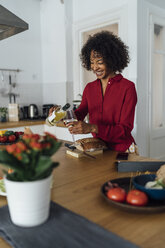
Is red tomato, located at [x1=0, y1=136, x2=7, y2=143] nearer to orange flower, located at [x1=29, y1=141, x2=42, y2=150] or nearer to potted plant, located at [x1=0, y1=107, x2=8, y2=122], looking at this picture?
orange flower, located at [x1=29, y1=141, x2=42, y2=150]

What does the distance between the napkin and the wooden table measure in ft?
0.12

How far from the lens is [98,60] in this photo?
6.01ft

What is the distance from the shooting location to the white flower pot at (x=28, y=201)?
698mm

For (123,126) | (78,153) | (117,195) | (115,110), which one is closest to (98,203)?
(117,195)

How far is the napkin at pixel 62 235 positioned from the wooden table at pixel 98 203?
0.12 ft

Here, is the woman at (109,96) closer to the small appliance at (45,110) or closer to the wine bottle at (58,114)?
the wine bottle at (58,114)

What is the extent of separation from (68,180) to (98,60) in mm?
1046

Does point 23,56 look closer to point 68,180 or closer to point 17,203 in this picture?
point 68,180

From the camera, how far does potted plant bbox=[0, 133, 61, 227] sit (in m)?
0.69

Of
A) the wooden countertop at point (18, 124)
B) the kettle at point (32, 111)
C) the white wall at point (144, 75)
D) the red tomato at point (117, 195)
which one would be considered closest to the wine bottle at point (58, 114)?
the red tomato at point (117, 195)

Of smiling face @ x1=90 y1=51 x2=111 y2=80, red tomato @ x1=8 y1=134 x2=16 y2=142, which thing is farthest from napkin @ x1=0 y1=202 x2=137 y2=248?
smiling face @ x1=90 y1=51 x2=111 y2=80

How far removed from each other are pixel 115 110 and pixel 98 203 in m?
1.02

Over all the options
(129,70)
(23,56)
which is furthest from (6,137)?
(23,56)

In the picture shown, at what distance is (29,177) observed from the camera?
0.71 meters
